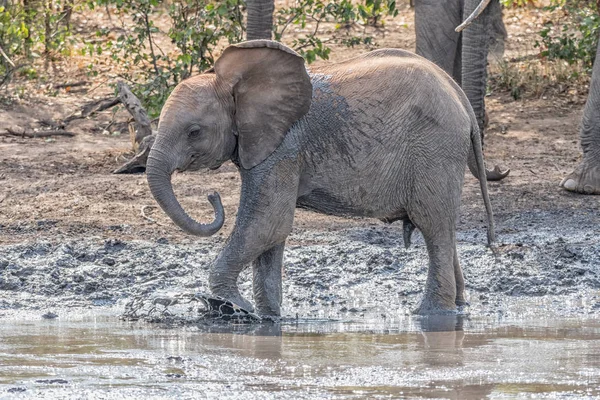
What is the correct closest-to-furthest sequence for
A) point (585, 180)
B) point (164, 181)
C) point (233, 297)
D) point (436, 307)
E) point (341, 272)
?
point (164, 181) < point (233, 297) < point (436, 307) < point (341, 272) < point (585, 180)

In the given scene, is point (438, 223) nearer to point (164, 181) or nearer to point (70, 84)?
point (164, 181)

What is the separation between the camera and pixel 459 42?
12445 mm

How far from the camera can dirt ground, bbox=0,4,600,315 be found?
8.08 metres

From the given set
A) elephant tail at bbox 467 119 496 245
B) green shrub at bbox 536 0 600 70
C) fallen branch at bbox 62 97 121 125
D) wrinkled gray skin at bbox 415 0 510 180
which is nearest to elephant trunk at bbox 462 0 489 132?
wrinkled gray skin at bbox 415 0 510 180

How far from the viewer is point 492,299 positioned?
7.89 meters

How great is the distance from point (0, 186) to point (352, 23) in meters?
6.97

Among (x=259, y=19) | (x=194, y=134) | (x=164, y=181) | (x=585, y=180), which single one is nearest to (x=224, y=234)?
(x=259, y=19)

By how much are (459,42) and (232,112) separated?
5.90m

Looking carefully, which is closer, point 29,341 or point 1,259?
point 29,341

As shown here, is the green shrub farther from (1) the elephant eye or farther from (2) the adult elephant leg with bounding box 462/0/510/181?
(1) the elephant eye

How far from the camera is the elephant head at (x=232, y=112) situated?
670 centimetres

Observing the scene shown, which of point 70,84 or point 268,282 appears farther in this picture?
point 70,84

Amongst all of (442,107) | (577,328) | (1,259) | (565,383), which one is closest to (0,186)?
(1,259)

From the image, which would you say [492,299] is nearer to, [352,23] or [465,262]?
[465,262]
